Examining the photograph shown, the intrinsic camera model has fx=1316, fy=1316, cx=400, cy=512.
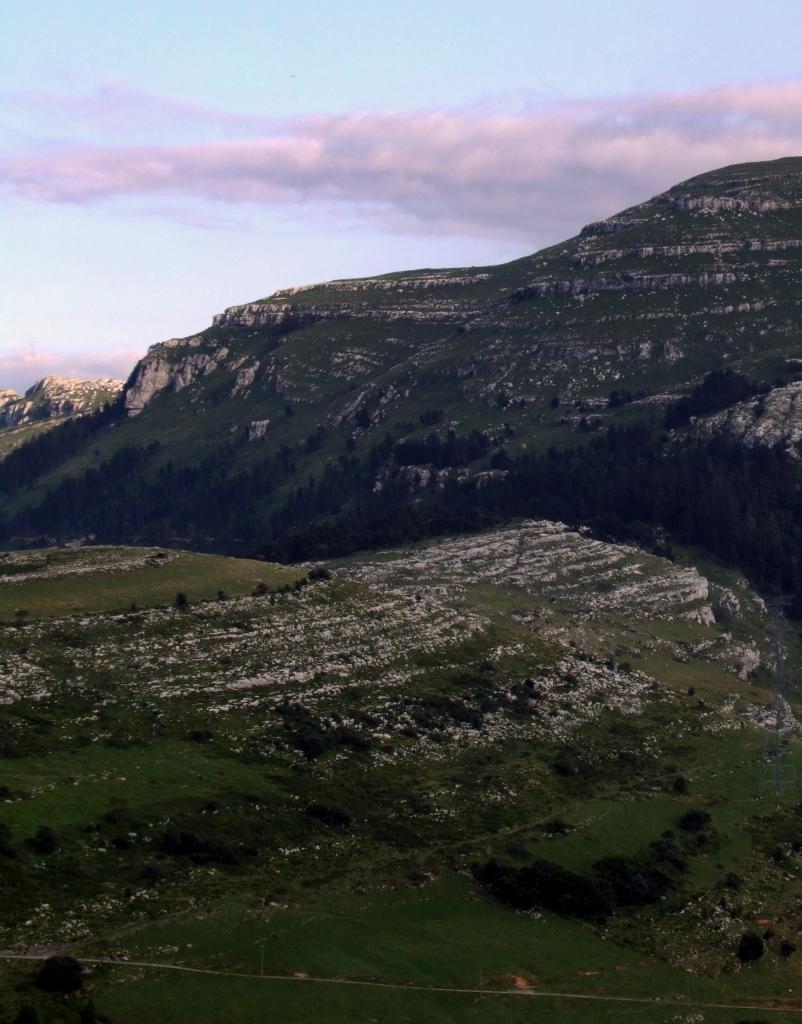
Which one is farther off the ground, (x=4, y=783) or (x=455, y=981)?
(x=4, y=783)

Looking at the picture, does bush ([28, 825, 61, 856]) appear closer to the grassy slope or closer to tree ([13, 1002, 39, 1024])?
tree ([13, 1002, 39, 1024])

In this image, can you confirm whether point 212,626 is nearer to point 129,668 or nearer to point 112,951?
point 129,668

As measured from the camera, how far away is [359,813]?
10488cm

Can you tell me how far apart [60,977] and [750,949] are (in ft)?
159

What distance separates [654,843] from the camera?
10938 cm

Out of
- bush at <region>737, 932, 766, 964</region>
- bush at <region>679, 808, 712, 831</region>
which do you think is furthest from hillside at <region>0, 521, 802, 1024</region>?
bush at <region>737, 932, 766, 964</region>

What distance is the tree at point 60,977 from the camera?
68.2 metres

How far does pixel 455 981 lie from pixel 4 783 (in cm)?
3584

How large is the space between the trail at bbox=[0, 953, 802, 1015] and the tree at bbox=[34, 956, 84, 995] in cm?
249

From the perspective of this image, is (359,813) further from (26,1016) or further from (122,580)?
(122,580)

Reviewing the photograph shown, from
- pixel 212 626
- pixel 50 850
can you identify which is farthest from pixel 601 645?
pixel 50 850

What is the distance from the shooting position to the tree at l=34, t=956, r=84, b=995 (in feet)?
224

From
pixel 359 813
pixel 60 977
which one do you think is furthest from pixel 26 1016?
pixel 359 813

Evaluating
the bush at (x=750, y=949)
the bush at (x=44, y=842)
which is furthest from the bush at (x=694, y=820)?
the bush at (x=44, y=842)
